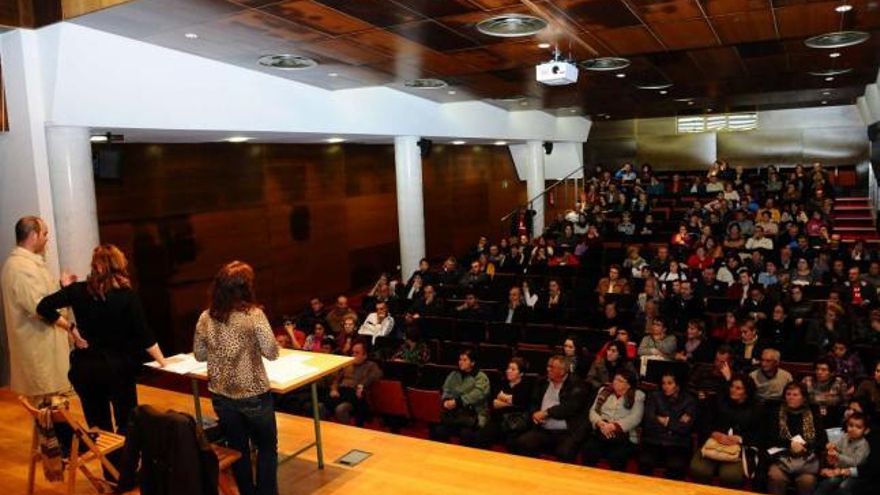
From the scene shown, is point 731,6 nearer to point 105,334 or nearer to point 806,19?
point 806,19

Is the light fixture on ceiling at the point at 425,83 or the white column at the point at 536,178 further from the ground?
the light fixture on ceiling at the point at 425,83

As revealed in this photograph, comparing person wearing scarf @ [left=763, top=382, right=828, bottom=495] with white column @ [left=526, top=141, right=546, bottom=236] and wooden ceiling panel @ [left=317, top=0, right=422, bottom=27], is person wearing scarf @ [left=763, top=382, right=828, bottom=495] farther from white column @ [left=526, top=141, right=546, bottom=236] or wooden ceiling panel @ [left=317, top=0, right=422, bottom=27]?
white column @ [left=526, top=141, right=546, bottom=236]

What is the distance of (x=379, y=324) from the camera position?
826cm

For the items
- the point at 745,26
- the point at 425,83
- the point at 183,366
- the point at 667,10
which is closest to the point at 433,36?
the point at 667,10

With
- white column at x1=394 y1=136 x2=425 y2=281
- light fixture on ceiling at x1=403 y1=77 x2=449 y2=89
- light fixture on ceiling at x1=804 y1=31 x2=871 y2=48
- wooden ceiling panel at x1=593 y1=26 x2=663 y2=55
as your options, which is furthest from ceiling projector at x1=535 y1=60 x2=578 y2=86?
white column at x1=394 y1=136 x2=425 y2=281

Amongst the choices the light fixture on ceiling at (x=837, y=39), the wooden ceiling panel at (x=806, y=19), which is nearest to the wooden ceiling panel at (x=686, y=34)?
the wooden ceiling panel at (x=806, y=19)

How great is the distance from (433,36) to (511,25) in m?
0.75

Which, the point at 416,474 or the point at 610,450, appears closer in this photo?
the point at 416,474

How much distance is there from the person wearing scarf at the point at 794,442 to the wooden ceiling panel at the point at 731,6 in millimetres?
3047

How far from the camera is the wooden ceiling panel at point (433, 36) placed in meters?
5.84

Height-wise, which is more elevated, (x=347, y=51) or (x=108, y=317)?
(x=347, y=51)

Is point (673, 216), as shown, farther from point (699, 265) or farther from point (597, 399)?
point (597, 399)

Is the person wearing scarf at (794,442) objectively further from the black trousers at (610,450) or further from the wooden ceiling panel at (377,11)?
the wooden ceiling panel at (377,11)

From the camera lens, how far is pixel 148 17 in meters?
5.33
